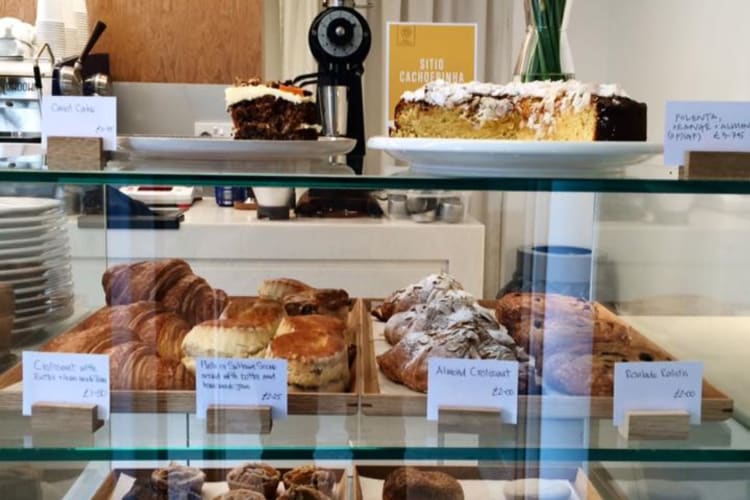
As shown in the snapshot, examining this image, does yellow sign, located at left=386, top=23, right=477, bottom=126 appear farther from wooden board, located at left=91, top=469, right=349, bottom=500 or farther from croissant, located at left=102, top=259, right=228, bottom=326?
wooden board, located at left=91, top=469, right=349, bottom=500

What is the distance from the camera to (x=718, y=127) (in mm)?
787

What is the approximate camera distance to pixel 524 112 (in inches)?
35.8

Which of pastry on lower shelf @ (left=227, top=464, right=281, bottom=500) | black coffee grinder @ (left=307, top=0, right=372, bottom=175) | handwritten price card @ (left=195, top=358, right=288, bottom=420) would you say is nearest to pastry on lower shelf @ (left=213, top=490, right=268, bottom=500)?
pastry on lower shelf @ (left=227, top=464, right=281, bottom=500)

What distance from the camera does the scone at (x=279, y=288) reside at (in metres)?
1.09

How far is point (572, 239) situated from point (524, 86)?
0.31 m

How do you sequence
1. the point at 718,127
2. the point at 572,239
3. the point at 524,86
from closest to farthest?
1. the point at 718,127
2. the point at 524,86
3. the point at 572,239

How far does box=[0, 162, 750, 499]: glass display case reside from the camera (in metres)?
0.81

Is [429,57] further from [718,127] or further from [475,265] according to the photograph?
[718,127]

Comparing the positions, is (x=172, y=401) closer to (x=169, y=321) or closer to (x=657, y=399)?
(x=169, y=321)

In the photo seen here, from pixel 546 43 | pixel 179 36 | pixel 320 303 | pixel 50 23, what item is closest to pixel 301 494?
pixel 320 303

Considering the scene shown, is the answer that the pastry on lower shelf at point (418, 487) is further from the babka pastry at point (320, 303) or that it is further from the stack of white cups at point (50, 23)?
the stack of white cups at point (50, 23)

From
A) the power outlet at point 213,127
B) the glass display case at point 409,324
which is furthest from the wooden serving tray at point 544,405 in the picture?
the power outlet at point 213,127

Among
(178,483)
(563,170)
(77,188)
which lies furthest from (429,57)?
(178,483)

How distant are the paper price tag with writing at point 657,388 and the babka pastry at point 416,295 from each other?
0.30 meters
